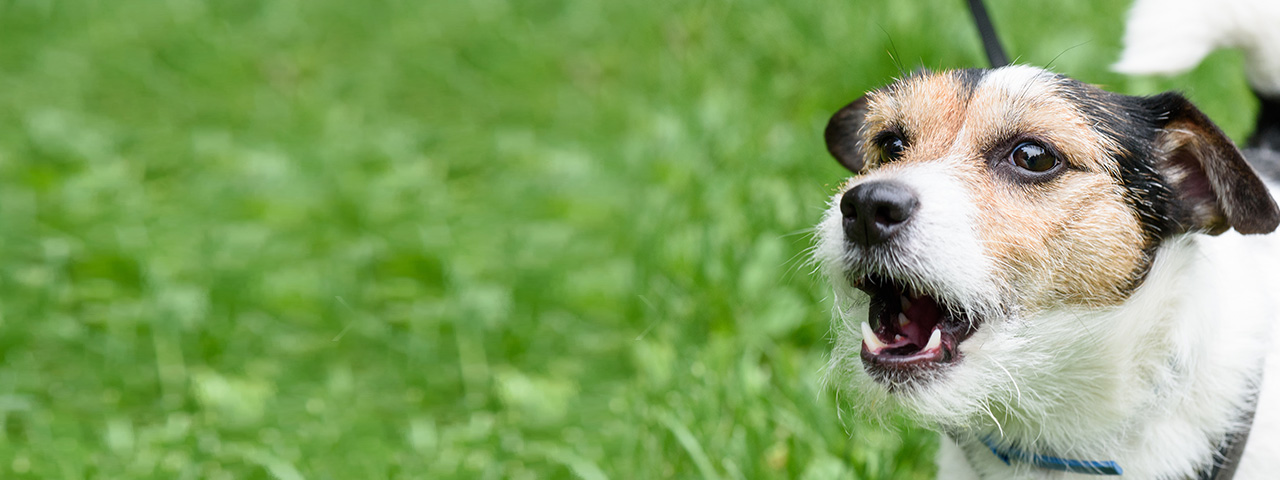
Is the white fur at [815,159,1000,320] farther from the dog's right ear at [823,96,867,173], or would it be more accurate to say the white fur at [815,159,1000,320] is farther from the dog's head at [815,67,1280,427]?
the dog's right ear at [823,96,867,173]

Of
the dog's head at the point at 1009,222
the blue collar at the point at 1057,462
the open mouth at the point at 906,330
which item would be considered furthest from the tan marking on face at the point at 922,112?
the blue collar at the point at 1057,462

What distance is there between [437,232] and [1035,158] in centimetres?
244

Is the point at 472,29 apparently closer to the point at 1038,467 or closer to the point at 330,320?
the point at 330,320

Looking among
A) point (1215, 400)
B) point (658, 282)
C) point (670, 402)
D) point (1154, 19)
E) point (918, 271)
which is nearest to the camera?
point (918, 271)

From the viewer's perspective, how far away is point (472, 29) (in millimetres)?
5578

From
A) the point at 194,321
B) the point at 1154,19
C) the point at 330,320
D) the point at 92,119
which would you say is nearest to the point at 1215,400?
the point at 1154,19

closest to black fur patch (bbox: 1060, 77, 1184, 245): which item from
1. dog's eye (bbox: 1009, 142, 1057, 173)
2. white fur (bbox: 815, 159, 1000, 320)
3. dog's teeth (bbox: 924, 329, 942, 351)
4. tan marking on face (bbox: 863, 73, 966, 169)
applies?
dog's eye (bbox: 1009, 142, 1057, 173)

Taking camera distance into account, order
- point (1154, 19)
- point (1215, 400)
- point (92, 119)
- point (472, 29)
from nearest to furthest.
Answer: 1. point (1215, 400)
2. point (1154, 19)
3. point (92, 119)
4. point (472, 29)

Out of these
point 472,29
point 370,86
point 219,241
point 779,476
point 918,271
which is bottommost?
point 779,476

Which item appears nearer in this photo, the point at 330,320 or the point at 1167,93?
the point at 1167,93

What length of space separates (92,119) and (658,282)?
2997 mm

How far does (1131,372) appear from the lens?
2.22 meters

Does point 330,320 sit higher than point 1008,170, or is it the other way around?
point 330,320

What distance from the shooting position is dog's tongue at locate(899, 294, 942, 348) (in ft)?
7.34
